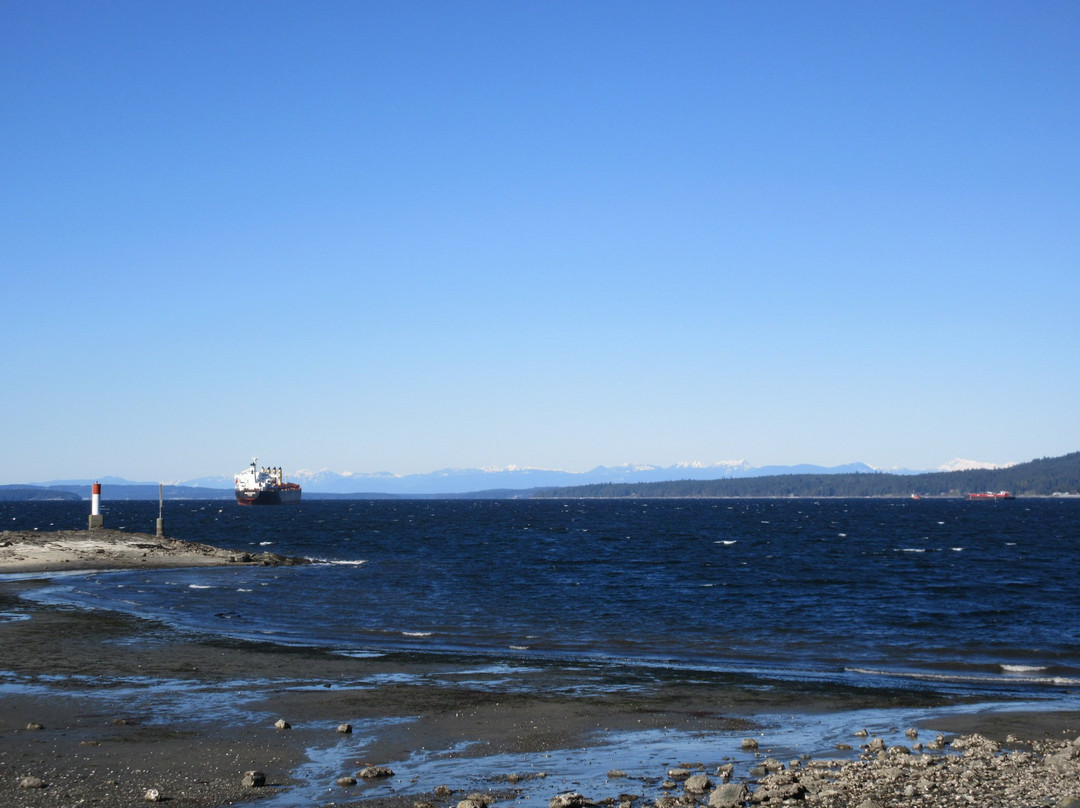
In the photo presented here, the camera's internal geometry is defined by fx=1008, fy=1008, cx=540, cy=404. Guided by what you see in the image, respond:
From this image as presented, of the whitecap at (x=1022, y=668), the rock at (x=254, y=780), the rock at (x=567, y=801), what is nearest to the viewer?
the rock at (x=567, y=801)

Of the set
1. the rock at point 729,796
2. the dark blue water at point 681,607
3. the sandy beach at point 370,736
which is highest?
the rock at point 729,796

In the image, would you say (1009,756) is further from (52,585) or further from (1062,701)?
(52,585)

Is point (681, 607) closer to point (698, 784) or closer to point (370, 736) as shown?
point (370, 736)

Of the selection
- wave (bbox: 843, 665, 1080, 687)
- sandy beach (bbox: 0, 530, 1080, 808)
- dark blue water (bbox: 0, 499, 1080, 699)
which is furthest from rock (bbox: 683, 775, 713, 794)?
wave (bbox: 843, 665, 1080, 687)

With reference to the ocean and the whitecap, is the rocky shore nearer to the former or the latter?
the ocean

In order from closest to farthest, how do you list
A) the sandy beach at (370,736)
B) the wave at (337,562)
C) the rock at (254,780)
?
the sandy beach at (370,736), the rock at (254,780), the wave at (337,562)

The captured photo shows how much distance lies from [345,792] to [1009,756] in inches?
394

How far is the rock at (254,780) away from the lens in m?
13.9

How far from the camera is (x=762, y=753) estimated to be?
16125mm

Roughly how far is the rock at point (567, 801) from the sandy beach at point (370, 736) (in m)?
0.36

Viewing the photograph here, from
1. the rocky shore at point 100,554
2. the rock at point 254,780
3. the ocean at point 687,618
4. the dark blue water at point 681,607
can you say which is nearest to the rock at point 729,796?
the ocean at point 687,618

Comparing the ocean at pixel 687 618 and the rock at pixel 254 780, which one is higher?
the rock at pixel 254 780

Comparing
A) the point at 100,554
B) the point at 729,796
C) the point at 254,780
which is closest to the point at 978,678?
the point at 729,796

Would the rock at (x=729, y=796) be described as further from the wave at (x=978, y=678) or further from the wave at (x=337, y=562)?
the wave at (x=337, y=562)
